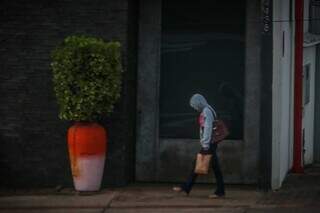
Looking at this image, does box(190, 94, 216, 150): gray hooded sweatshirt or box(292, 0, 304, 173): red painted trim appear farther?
box(292, 0, 304, 173): red painted trim

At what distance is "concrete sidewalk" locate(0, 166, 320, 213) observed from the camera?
12.3 meters

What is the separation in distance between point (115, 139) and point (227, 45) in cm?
236

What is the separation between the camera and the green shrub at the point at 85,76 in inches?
512

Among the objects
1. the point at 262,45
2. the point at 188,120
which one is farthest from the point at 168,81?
the point at 262,45

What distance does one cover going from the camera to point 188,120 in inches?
570

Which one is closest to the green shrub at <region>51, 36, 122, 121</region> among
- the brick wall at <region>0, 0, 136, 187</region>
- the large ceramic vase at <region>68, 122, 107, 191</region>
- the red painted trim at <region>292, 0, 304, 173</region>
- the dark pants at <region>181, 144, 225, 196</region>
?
the large ceramic vase at <region>68, 122, 107, 191</region>

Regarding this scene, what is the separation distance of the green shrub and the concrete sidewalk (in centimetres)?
124

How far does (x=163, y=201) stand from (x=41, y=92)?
271cm

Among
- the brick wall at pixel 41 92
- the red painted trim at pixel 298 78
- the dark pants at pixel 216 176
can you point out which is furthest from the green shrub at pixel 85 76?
the red painted trim at pixel 298 78

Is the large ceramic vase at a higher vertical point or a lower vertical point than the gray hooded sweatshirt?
lower

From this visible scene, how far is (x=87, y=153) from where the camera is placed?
1316cm

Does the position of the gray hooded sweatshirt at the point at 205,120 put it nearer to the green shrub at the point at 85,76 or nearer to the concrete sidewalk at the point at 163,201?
the concrete sidewalk at the point at 163,201

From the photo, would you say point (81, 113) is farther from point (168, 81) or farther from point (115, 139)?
point (168, 81)

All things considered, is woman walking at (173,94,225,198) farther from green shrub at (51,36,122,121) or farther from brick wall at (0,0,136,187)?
brick wall at (0,0,136,187)
